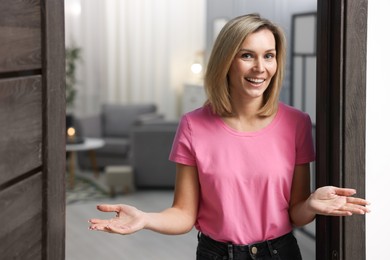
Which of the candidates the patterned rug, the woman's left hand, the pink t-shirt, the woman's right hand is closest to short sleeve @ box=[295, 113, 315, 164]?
the pink t-shirt

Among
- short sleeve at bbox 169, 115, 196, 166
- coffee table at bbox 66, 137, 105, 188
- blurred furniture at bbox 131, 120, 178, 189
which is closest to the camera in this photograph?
short sleeve at bbox 169, 115, 196, 166

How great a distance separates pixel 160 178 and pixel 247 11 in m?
3.30

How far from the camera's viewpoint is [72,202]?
488 centimetres

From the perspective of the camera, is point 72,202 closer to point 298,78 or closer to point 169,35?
point 169,35

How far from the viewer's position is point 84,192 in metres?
5.22

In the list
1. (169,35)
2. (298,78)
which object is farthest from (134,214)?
(169,35)

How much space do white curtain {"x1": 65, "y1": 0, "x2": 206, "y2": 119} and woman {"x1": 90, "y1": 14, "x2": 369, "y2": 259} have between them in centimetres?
500

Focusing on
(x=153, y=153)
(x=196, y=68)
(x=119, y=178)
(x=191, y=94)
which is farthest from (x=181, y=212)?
(x=196, y=68)

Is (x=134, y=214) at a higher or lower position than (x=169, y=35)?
lower

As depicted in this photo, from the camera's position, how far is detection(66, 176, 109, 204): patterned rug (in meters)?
5.01

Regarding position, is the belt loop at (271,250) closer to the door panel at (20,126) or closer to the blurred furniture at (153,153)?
the door panel at (20,126)

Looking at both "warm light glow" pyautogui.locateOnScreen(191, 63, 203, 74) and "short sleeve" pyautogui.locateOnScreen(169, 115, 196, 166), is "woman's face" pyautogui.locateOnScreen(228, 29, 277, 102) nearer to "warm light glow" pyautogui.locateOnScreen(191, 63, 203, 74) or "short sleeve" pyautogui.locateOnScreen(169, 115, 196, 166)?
"short sleeve" pyautogui.locateOnScreen(169, 115, 196, 166)
